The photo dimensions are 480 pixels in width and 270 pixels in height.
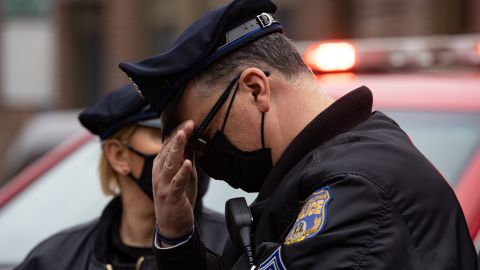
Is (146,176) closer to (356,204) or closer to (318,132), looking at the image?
(318,132)

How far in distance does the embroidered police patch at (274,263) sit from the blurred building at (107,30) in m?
9.53

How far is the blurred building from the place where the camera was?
12469 mm

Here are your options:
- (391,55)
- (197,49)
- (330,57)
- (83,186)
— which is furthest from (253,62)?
(391,55)

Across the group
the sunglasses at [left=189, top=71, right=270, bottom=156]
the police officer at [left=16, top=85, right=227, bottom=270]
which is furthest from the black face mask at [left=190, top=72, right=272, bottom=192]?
the police officer at [left=16, top=85, right=227, bottom=270]

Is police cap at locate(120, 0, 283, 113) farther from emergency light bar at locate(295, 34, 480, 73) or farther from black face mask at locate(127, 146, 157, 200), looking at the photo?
emergency light bar at locate(295, 34, 480, 73)

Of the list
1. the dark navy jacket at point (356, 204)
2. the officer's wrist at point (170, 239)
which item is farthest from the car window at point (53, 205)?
the dark navy jacket at point (356, 204)

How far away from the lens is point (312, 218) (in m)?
2.02

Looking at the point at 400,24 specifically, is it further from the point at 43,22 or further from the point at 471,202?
the point at 471,202

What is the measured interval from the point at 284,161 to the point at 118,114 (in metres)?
1.34

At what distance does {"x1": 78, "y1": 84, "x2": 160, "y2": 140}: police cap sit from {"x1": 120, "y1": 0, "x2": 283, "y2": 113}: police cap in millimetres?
1071

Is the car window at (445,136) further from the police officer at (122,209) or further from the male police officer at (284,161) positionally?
the male police officer at (284,161)

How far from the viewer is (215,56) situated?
2.28m

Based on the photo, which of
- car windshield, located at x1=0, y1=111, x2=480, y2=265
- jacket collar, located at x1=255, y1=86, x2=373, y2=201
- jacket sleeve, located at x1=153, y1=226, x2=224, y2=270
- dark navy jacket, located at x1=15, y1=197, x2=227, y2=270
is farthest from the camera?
car windshield, located at x1=0, y1=111, x2=480, y2=265

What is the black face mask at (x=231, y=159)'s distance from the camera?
7.48ft
